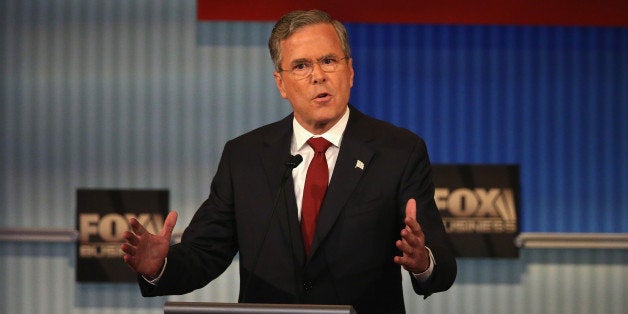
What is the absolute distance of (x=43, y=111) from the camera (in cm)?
471

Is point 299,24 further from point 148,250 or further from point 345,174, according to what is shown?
point 148,250

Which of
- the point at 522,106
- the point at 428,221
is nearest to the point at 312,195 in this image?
the point at 428,221

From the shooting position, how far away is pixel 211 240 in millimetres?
2516

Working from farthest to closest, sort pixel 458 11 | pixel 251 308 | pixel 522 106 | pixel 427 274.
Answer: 1. pixel 522 106
2. pixel 458 11
3. pixel 427 274
4. pixel 251 308

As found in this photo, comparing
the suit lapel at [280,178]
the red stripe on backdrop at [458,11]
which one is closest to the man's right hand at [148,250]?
the suit lapel at [280,178]

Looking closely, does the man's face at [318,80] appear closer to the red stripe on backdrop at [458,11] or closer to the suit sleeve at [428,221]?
the suit sleeve at [428,221]

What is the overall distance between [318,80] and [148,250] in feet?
2.09

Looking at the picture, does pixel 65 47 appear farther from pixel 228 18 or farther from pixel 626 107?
Answer: pixel 626 107

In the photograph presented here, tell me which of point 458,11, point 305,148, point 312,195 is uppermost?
point 458,11

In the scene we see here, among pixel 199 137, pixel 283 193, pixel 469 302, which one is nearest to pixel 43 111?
pixel 199 137

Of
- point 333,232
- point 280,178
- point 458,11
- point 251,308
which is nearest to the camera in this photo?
point 251,308

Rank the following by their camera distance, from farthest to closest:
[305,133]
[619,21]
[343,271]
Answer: [619,21]
[305,133]
[343,271]

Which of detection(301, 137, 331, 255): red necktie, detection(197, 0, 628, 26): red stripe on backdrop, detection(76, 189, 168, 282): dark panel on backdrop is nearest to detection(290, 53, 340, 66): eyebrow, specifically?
detection(301, 137, 331, 255): red necktie

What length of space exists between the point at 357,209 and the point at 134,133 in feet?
8.32
